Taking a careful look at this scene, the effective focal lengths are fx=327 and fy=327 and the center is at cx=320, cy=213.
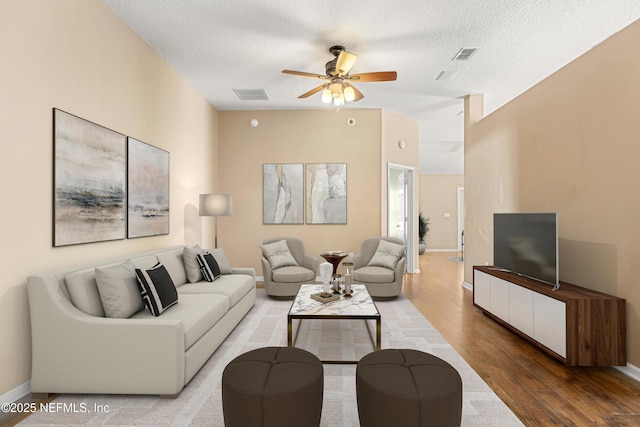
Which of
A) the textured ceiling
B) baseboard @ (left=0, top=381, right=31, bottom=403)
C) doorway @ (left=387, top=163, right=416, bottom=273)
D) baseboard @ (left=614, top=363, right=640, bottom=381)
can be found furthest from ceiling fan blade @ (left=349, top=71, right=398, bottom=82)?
baseboard @ (left=0, top=381, right=31, bottom=403)

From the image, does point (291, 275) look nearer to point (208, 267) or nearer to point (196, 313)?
point (208, 267)

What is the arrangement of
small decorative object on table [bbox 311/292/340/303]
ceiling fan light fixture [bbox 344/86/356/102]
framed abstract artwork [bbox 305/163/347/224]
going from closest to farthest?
small decorative object on table [bbox 311/292/340/303], ceiling fan light fixture [bbox 344/86/356/102], framed abstract artwork [bbox 305/163/347/224]

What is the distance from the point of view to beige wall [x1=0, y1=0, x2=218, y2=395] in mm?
2098

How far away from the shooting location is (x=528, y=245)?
3.35m

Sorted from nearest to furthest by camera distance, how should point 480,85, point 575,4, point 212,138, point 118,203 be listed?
point 575,4 < point 118,203 < point 480,85 < point 212,138

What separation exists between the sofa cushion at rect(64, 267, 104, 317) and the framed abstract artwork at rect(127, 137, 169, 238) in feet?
3.04

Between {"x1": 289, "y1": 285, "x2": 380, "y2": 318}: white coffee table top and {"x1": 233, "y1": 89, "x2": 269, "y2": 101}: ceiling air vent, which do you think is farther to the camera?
{"x1": 233, "y1": 89, "x2": 269, "y2": 101}: ceiling air vent

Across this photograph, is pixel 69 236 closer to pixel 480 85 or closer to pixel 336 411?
pixel 336 411

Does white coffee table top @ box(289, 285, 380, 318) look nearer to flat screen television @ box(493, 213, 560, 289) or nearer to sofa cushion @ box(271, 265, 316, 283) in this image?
sofa cushion @ box(271, 265, 316, 283)

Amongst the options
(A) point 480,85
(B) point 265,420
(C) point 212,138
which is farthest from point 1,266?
(A) point 480,85

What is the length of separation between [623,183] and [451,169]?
781 cm

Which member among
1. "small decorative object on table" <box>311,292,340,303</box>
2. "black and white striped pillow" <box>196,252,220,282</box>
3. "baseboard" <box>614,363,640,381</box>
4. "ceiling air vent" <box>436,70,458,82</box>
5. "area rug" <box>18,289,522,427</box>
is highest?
"ceiling air vent" <box>436,70,458,82</box>

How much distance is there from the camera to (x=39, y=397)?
2.21 meters

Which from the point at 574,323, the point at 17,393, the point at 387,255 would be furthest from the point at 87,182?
the point at 574,323
